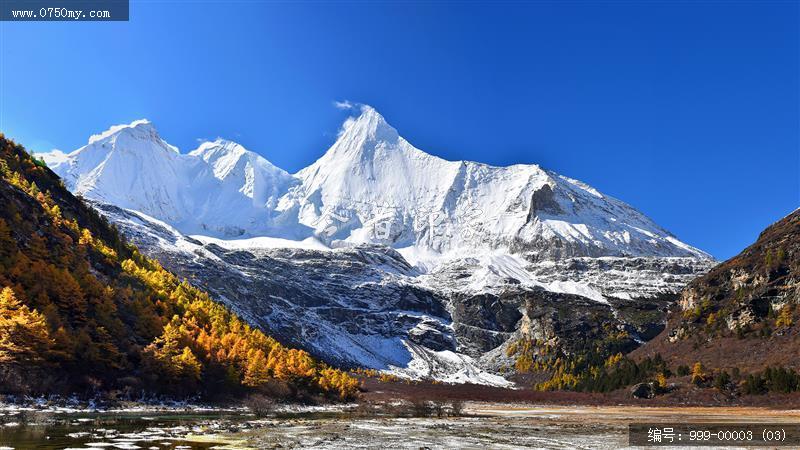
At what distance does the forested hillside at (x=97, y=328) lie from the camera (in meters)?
69.9

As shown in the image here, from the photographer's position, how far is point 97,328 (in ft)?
270

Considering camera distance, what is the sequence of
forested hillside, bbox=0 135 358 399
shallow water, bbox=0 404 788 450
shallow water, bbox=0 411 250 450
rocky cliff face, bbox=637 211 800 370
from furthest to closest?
rocky cliff face, bbox=637 211 800 370 → forested hillside, bbox=0 135 358 399 → shallow water, bbox=0 404 788 450 → shallow water, bbox=0 411 250 450

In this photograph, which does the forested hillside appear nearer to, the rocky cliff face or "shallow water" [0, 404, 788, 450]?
"shallow water" [0, 404, 788, 450]

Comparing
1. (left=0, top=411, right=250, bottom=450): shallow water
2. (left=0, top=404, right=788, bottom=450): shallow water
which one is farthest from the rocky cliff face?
(left=0, top=411, right=250, bottom=450): shallow water

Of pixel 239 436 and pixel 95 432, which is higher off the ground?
pixel 95 432

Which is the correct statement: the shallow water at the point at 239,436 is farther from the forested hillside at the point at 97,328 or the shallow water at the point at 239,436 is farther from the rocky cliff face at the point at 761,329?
the rocky cliff face at the point at 761,329

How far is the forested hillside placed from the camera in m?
69.9

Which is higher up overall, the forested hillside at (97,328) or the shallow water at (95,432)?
the forested hillside at (97,328)

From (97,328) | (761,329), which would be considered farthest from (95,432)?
(761,329)

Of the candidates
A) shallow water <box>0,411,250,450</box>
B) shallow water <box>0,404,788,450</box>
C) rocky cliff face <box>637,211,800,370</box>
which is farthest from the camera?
rocky cliff face <box>637,211,800,370</box>

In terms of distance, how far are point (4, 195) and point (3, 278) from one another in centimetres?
2656

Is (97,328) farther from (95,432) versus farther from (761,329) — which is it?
(761,329)

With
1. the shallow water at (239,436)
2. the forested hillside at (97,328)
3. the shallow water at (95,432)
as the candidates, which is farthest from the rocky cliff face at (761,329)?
the shallow water at (95,432)

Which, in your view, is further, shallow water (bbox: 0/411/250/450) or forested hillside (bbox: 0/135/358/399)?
forested hillside (bbox: 0/135/358/399)
